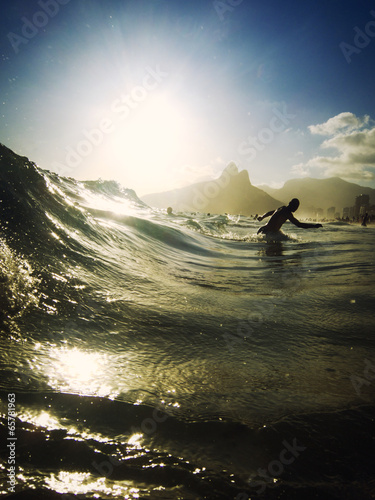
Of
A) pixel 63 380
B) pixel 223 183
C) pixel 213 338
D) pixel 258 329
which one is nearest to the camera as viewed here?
pixel 63 380

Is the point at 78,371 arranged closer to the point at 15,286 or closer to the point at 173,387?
the point at 173,387

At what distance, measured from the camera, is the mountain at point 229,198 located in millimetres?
108250

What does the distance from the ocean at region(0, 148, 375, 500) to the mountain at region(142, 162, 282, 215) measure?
102148 mm

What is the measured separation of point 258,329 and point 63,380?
1353 millimetres

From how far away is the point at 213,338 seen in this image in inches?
70.2

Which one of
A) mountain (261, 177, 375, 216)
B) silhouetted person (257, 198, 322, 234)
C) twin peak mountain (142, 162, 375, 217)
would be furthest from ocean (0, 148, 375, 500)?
mountain (261, 177, 375, 216)

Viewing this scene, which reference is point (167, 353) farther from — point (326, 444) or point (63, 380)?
point (326, 444)

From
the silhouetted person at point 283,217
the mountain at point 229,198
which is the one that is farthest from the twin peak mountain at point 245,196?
the silhouetted person at point 283,217

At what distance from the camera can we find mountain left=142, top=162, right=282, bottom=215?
108 m

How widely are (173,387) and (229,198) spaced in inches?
4583

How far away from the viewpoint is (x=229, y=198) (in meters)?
114

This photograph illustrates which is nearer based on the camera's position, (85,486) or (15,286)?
(85,486)

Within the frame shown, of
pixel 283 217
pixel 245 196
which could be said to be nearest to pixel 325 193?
pixel 245 196

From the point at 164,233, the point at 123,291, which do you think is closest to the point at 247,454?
the point at 123,291
